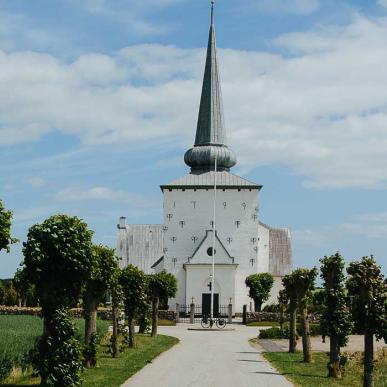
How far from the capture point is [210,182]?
89.2 m

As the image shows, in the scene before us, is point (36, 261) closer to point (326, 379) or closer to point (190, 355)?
point (326, 379)

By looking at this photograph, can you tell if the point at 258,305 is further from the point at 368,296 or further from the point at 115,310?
the point at 368,296

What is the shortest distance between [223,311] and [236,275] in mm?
5271

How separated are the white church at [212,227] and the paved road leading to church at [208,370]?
4888cm

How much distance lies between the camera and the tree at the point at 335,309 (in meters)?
24.9

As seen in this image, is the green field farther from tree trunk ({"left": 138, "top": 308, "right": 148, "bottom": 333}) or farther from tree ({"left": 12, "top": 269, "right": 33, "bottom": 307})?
tree trunk ({"left": 138, "top": 308, "right": 148, "bottom": 333})

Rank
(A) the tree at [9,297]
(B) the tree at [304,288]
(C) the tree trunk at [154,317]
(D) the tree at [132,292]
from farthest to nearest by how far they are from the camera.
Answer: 1. (A) the tree at [9,297]
2. (C) the tree trunk at [154,317]
3. (D) the tree at [132,292]
4. (B) the tree at [304,288]

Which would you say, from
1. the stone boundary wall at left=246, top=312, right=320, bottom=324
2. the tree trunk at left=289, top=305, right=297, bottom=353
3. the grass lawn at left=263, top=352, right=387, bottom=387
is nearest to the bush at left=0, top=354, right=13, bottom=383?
the grass lawn at left=263, top=352, right=387, bottom=387

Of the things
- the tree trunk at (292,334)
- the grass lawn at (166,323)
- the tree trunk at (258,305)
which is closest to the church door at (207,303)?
the tree trunk at (258,305)

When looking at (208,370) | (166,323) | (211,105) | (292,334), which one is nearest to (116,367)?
(208,370)

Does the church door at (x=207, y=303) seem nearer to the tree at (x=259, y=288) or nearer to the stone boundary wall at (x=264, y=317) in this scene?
the tree at (x=259, y=288)

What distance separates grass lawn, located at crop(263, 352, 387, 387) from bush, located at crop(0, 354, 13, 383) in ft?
26.1

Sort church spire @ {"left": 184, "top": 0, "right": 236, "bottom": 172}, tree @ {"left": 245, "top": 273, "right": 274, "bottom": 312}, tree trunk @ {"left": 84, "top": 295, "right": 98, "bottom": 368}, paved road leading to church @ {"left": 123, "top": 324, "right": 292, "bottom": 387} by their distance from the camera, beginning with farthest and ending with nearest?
church spire @ {"left": 184, "top": 0, "right": 236, "bottom": 172}
tree @ {"left": 245, "top": 273, "right": 274, "bottom": 312}
tree trunk @ {"left": 84, "top": 295, "right": 98, "bottom": 368}
paved road leading to church @ {"left": 123, "top": 324, "right": 292, "bottom": 387}

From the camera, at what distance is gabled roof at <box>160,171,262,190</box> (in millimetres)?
88812
